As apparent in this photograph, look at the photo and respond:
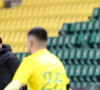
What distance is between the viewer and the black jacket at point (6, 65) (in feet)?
18.4

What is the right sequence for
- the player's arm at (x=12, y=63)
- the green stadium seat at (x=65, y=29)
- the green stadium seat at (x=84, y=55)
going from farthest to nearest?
the green stadium seat at (x=65, y=29)
the green stadium seat at (x=84, y=55)
the player's arm at (x=12, y=63)

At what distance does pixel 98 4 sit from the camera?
16141 millimetres

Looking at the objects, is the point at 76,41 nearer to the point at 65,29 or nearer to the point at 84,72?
the point at 65,29

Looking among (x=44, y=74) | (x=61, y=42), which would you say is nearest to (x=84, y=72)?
(x=61, y=42)

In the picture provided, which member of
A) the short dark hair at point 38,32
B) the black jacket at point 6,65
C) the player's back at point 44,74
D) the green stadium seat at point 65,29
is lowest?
the green stadium seat at point 65,29

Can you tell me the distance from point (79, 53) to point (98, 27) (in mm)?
1145

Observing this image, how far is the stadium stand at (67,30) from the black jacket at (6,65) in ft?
26.4

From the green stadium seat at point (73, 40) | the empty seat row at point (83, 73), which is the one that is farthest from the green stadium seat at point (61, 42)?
the empty seat row at point (83, 73)

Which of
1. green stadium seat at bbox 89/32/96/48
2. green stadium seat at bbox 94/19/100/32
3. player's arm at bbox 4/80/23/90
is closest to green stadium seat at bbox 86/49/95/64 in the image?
green stadium seat at bbox 89/32/96/48

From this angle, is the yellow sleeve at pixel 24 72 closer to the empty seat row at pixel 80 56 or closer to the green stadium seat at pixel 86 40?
the empty seat row at pixel 80 56

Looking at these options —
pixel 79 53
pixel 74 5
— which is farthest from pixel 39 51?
pixel 74 5

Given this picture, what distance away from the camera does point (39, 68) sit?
3615 millimetres

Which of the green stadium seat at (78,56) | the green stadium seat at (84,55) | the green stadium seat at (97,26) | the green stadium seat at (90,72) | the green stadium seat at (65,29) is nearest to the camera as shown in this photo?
the green stadium seat at (90,72)

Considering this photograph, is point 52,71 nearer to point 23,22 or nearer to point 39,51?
point 39,51
